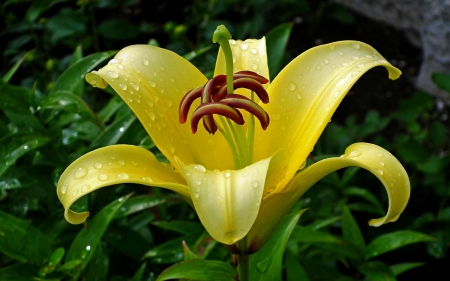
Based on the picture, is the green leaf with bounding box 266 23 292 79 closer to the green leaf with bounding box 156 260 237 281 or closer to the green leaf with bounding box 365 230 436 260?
the green leaf with bounding box 365 230 436 260

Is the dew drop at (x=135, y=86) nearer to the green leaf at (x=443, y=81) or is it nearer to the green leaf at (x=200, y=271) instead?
the green leaf at (x=200, y=271)

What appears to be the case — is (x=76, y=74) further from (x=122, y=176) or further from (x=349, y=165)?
(x=349, y=165)

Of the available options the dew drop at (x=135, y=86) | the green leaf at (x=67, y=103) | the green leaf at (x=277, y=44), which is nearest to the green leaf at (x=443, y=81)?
the green leaf at (x=277, y=44)

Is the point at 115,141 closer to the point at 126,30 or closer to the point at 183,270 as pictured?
the point at 183,270

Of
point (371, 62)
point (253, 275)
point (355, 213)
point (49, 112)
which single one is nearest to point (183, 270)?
point (253, 275)

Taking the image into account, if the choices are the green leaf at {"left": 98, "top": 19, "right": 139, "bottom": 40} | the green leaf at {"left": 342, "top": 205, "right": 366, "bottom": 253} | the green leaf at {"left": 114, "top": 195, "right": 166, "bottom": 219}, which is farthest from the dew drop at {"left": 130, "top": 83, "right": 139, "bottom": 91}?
the green leaf at {"left": 98, "top": 19, "right": 139, "bottom": 40}

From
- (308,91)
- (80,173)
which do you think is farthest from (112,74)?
(308,91)

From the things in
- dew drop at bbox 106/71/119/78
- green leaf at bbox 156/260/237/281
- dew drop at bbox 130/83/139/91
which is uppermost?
dew drop at bbox 106/71/119/78

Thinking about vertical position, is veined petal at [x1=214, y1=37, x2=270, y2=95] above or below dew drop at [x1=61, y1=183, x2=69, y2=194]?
above
